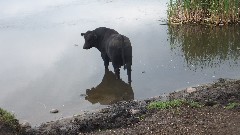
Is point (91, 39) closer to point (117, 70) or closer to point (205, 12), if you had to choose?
point (117, 70)

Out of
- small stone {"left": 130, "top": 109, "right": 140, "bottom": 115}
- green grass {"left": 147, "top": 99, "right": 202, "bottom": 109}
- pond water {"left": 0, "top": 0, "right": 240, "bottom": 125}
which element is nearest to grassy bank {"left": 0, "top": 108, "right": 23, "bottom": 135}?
pond water {"left": 0, "top": 0, "right": 240, "bottom": 125}

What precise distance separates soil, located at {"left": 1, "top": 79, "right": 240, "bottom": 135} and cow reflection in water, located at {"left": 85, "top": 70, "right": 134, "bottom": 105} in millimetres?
1209

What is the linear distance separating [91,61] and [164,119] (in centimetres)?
618

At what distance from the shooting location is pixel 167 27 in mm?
16141

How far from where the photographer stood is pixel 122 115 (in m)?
7.21

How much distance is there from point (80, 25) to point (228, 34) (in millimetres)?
6043

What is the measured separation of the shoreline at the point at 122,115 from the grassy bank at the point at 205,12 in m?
6.40

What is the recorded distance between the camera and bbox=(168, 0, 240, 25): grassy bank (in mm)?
14516

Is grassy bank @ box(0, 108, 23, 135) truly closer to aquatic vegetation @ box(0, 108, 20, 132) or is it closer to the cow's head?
aquatic vegetation @ box(0, 108, 20, 132)

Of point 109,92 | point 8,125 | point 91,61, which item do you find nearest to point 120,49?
point 109,92

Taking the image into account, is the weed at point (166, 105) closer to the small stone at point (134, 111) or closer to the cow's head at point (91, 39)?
the small stone at point (134, 111)

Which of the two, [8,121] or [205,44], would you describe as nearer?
[8,121]

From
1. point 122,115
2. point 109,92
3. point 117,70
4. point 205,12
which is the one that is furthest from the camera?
point 205,12

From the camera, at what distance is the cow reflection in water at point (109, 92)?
9.40m
